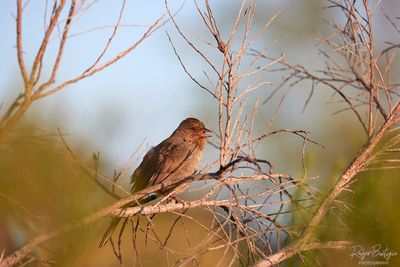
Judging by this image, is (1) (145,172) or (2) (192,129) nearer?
(1) (145,172)

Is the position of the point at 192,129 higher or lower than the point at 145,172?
higher

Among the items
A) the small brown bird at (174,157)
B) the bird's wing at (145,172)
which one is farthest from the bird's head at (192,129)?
the bird's wing at (145,172)

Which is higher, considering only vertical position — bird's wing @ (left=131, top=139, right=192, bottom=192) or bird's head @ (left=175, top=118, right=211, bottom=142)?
bird's head @ (left=175, top=118, right=211, bottom=142)

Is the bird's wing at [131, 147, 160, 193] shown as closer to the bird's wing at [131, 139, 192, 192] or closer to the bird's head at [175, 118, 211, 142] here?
the bird's wing at [131, 139, 192, 192]

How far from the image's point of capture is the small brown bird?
21.9 feet

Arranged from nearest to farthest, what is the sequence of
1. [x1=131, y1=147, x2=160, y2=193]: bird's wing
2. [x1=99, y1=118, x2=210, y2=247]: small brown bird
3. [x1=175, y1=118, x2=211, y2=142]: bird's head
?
[x1=131, y1=147, x2=160, y2=193]: bird's wing, [x1=99, y1=118, x2=210, y2=247]: small brown bird, [x1=175, y1=118, x2=211, y2=142]: bird's head

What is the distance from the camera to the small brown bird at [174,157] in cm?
668

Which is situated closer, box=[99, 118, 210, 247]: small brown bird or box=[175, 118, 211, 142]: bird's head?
box=[99, 118, 210, 247]: small brown bird

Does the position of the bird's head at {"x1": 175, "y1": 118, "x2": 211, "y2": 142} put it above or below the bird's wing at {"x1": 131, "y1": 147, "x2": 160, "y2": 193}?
above

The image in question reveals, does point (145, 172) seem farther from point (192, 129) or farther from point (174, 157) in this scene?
point (192, 129)

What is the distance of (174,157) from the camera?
23.1ft

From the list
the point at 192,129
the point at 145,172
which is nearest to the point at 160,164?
the point at 145,172

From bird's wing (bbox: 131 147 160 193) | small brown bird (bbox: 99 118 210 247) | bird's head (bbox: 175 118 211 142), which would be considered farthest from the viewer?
bird's head (bbox: 175 118 211 142)

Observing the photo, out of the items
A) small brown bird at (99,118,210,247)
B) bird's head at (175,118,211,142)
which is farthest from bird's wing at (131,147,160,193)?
bird's head at (175,118,211,142)
